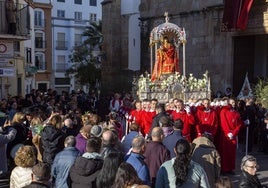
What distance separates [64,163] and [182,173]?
175cm

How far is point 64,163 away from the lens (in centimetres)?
640

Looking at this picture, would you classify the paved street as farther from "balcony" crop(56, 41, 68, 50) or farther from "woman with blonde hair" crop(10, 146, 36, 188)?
"balcony" crop(56, 41, 68, 50)

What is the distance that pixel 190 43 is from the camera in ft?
74.0

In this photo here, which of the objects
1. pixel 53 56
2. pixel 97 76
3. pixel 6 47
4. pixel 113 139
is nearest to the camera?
pixel 113 139

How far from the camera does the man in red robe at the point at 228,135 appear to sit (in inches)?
412

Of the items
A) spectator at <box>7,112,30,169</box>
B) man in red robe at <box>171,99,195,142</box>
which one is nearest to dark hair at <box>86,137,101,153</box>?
spectator at <box>7,112,30,169</box>

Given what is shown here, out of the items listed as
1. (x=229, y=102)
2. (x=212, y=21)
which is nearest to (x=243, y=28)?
(x=212, y=21)

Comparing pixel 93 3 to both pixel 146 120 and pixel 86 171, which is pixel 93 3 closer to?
pixel 146 120

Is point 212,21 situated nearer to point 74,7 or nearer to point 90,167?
point 90,167

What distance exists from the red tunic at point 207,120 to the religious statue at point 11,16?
532 inches

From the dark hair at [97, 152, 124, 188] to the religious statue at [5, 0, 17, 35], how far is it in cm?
1754

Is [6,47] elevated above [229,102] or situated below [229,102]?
above

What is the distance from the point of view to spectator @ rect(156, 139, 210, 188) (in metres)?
5.47

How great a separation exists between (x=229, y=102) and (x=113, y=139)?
4.91m
